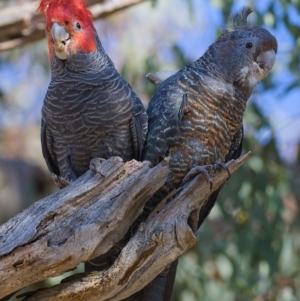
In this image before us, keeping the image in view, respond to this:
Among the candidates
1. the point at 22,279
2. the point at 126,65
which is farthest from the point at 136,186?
the point at 126,65

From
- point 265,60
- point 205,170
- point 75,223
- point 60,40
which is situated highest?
point 60,40

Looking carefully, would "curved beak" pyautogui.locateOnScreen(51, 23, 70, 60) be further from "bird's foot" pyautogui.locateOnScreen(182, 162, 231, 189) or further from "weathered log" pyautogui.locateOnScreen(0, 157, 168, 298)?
"bird's foot" pyautogui.locateOnScreen(182, 162, 231, 189)

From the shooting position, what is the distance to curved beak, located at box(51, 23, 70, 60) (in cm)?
291

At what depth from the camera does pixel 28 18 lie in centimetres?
505

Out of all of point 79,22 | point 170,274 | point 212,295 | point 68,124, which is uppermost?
point 79,22

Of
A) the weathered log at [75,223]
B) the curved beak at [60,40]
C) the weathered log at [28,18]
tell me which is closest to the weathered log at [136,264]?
the weathered log at [75,223]

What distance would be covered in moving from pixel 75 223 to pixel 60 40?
0.93 meters

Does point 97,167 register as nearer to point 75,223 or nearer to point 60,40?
point 75,223

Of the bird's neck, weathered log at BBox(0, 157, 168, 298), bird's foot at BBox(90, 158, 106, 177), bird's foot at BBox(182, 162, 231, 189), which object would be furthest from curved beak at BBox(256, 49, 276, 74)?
bird's foot at BBox(90, 158, 106, 177)

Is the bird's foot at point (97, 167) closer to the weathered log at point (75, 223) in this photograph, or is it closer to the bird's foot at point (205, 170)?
the weathered log at point (75, 223)

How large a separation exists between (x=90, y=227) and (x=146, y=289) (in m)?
0.72

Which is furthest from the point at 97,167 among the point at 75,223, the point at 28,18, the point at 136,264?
the point at 28,18

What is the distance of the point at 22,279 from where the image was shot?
245cm

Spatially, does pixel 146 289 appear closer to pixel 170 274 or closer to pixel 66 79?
pixel 170 274
